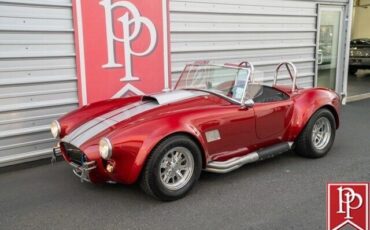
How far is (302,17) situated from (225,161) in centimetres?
539

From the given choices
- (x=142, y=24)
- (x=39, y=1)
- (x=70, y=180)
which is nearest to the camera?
(x=70, y=180)

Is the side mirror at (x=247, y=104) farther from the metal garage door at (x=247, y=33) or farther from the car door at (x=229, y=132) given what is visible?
the metal garage door at (x=247, y=33)

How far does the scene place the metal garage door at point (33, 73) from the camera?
4969mm

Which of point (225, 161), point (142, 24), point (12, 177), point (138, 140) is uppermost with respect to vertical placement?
point (142, 24)

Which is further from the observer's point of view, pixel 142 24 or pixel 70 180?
pixel 142 24

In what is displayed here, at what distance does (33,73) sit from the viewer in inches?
204

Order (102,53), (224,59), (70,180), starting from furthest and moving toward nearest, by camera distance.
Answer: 1. (224,59)
2. (102,53)
3. (70,180)

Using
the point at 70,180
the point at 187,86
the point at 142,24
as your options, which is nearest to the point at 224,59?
the point at 142,24

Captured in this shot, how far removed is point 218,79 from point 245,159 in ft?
3.41

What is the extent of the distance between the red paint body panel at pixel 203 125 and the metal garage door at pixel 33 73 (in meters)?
0.96

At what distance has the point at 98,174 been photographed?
3.79m

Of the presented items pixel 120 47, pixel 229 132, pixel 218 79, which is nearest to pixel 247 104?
pixel 229 132

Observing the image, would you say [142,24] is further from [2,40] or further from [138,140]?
[138,140]

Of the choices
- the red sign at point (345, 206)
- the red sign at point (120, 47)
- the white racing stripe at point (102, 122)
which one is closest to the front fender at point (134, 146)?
the white racing stripe at point (102, 122)
